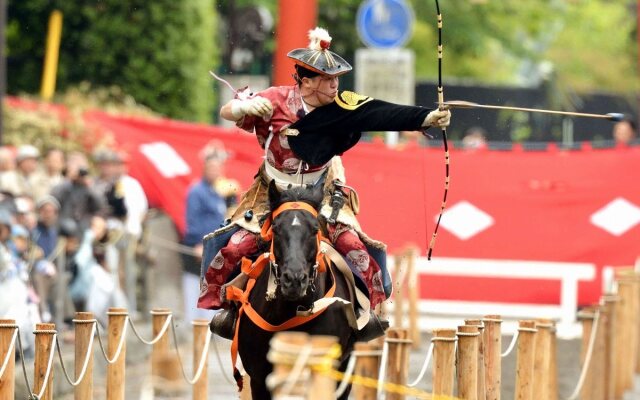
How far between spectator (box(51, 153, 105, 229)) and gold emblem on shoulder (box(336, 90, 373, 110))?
705cm

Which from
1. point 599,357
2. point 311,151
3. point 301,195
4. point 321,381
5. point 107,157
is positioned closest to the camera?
point 321,381

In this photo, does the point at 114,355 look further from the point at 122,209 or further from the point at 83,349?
the point at 122,209

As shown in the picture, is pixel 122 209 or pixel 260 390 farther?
pixel 122 209

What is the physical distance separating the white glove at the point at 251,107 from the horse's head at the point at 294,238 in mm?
514

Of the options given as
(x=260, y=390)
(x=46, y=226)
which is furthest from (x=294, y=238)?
(x=46, y=226)

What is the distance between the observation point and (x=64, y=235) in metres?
17.0

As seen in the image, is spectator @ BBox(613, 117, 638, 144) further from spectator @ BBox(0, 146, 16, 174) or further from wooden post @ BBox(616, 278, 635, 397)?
spectator @ BBox(0, 146, 16, 174)

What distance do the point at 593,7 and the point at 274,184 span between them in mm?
43545

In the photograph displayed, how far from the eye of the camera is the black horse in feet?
31.5

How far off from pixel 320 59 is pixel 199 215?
8.54 metres

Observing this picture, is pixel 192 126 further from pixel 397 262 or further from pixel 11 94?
pixel 11 94

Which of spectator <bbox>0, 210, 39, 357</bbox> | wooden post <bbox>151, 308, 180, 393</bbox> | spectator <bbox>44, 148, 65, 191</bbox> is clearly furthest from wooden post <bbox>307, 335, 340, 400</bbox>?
spectator <bbox>44, 148, 65, 191</bbox>

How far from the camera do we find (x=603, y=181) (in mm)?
21422

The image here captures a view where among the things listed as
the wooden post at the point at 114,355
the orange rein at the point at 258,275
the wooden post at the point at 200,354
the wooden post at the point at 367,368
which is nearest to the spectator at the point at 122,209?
the wooden post at the point at 200,354
